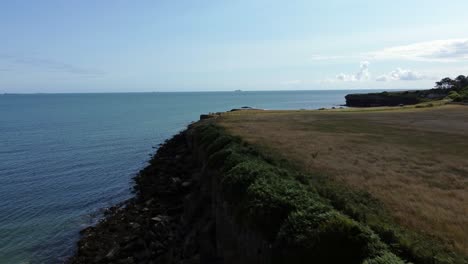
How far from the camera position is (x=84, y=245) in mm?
22938

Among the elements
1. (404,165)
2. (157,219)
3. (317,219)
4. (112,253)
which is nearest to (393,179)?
(404,165)

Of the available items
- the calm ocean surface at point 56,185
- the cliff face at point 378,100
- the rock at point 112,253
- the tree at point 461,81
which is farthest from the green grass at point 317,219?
the tree at point 461,81

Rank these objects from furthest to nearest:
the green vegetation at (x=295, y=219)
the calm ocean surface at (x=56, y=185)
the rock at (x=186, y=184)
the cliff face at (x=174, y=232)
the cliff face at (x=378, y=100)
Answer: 1. the cliff face at (x=378, y=100)
2. the rock at (x=186, y=184)
3. the calm ocean surface at (x=56, y=185)
4. the cliff face at (x=174, y=232)
5. the green vegetation at (x=295, y=219)

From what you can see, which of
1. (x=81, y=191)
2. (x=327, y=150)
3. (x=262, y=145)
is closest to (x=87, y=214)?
(x=81, y=191)

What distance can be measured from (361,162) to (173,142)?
1556 inches

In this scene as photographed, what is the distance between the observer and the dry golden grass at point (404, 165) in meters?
13.0

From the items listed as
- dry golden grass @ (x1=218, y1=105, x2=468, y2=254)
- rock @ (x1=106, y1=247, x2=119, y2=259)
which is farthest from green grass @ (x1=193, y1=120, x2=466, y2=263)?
rock @ (x1=106, y1=247, x2=119, y2=259)

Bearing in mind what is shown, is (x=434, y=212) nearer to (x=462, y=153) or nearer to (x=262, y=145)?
(x=462, y=153)

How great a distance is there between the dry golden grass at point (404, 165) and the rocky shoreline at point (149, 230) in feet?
23.0

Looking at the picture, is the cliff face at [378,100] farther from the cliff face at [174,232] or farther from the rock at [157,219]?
the rock at [157,219]

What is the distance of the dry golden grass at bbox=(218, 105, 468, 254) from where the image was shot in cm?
1300

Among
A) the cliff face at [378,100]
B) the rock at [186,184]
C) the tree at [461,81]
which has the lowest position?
the rock at [186,184]

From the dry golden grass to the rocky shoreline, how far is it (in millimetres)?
7023

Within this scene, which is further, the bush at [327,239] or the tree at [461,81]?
the tree at [461,81]
